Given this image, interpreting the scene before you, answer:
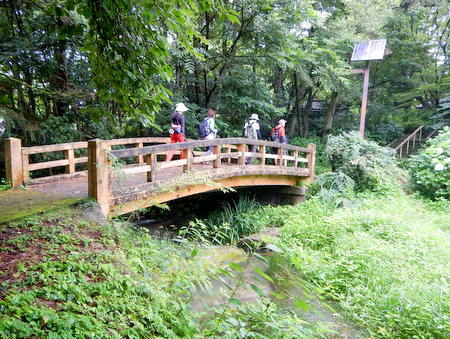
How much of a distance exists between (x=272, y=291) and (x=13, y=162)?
497 centimetres

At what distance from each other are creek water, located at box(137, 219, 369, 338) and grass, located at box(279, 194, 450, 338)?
24 centimetres

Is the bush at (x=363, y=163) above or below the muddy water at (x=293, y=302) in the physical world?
above

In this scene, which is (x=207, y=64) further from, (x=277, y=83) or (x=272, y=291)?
(x=272, y=291)

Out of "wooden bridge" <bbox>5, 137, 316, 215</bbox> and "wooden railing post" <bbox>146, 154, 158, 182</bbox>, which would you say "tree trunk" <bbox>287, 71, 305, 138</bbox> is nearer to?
"wooden bridge" <bbox>5, 137, 316, 215</bbox>

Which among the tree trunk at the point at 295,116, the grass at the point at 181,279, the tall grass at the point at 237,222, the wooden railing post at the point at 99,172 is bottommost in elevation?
the tall grass at the point at 237,222

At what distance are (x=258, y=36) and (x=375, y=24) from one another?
21.5 ft

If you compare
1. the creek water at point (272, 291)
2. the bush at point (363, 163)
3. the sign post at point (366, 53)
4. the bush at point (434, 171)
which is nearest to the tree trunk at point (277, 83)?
the sign post at point (366, 53)

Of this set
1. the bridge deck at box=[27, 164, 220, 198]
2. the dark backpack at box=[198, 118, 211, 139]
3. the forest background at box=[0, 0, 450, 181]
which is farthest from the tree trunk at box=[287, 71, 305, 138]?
the bridge deck at box=[27, 164, 220, 198]

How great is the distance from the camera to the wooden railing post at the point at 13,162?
550cm

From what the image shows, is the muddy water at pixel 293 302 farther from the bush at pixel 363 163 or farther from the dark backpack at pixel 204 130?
the bush at pixel 363 163

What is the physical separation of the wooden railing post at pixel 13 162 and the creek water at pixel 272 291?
2894 millimetres

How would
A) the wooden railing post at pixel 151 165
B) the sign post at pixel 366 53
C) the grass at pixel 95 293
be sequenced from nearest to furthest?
the grass at pixel 95 293 → the wooden railing post at pixel 151 165 → the sign post at pixel 366 53

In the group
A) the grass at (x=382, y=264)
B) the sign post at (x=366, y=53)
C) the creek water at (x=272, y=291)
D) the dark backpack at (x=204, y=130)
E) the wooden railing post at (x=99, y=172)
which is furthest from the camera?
the sign post at (x=366, y=53)

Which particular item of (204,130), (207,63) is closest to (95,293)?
(204,130)
